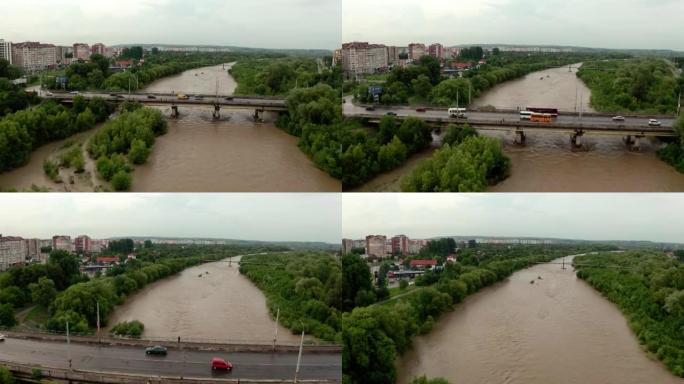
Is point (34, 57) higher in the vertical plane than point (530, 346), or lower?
higher

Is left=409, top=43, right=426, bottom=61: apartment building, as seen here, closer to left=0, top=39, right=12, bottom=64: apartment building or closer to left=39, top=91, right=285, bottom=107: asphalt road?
left=39, top=91, right=285, bottom=107: asphalt road

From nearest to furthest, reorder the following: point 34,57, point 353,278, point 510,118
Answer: point 353,278
point 510,118
point 34,57

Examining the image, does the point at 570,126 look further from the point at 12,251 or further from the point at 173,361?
the point at 12,251

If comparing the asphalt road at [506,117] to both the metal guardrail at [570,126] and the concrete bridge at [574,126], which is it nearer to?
the concrete bridge at [574,126]

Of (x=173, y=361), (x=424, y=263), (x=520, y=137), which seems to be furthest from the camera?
(x=520, y=137)

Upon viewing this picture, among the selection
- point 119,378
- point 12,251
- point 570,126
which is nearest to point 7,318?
point 119,378

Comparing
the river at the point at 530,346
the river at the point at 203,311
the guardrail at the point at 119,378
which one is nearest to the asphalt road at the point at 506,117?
the river at the point at 530,346

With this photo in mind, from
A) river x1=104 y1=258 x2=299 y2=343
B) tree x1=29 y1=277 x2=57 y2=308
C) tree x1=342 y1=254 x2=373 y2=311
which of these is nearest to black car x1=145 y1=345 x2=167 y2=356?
river x1=104 y1=258 x2=299 y2=343

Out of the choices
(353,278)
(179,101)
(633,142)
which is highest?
(179,101)

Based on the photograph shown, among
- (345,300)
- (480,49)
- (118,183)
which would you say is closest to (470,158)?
(345,300)
